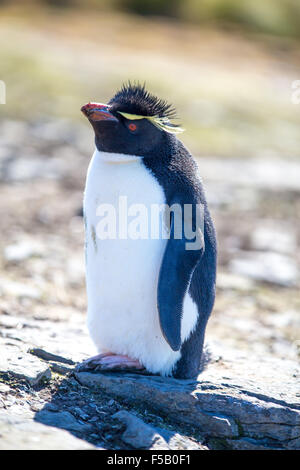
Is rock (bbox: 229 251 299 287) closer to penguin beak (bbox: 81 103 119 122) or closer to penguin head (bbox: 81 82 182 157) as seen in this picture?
penguin head (bbox: 81 82 182 157)

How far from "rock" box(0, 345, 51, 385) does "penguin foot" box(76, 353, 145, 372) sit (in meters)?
0.18

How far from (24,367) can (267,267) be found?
3.54m

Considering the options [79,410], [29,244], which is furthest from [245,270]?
[79,410]

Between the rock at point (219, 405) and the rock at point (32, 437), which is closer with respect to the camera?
the rock at point (32, 437)

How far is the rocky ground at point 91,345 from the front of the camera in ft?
9.71

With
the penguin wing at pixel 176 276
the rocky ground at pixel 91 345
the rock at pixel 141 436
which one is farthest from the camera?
the penguin wing at pixel 176 276

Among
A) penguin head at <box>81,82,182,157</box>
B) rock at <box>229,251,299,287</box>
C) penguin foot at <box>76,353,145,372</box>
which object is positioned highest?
penguin head at <box>81,82,182,157</box>

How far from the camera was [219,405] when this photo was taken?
313 centimetres

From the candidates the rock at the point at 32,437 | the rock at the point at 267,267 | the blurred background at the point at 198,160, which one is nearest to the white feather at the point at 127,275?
the rock at the point at 32,437

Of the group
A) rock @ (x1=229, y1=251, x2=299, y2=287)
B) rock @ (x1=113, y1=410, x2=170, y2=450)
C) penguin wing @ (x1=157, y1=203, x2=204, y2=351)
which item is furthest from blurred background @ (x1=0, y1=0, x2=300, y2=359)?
rock @ (x1=113, y1=410, x2=170, y2=450)

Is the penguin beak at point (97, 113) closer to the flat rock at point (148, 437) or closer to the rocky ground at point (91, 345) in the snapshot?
the rocky ground at point (91, 345)

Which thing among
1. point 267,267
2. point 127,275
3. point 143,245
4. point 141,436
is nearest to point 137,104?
point 143,245

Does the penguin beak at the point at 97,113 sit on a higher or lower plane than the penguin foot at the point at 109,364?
higher

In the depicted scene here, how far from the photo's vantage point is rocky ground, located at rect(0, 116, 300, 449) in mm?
2959
